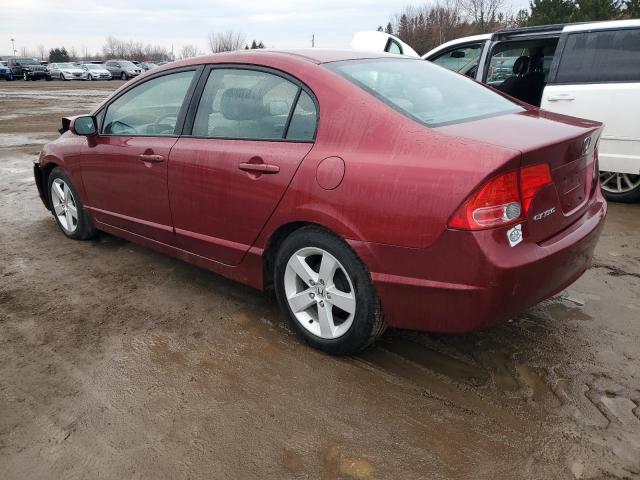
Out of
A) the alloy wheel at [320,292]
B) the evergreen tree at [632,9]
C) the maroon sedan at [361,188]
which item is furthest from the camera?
the evergreen tree at [632,9]

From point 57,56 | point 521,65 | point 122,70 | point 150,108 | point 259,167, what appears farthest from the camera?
point 57,56

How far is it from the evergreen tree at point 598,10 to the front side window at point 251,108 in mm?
30117

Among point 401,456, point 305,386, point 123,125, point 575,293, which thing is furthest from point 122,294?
point 575,293

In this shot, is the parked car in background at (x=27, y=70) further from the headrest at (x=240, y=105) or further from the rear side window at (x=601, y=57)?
the headrest at (x=240, y=105)

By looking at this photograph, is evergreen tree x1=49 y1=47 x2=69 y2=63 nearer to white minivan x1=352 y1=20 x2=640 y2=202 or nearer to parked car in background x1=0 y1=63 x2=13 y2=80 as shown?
parked car in background x1=0 y1=63 x2=13 y2=80

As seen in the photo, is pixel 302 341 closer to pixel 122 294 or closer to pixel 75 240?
pixel 122 294

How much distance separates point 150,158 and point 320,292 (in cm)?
156

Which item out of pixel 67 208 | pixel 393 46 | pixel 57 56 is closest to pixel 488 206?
pixel 67 208

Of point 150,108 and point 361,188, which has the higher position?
point 150,108

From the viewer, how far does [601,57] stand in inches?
210

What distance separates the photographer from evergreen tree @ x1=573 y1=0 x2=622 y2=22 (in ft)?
92.5

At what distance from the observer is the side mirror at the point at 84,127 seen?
13.3 ft

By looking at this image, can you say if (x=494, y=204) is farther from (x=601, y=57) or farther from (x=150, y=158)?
(x=601, y=57)

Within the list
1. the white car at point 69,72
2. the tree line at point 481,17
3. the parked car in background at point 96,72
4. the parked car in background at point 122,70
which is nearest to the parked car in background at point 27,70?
the white car at point 69,72
